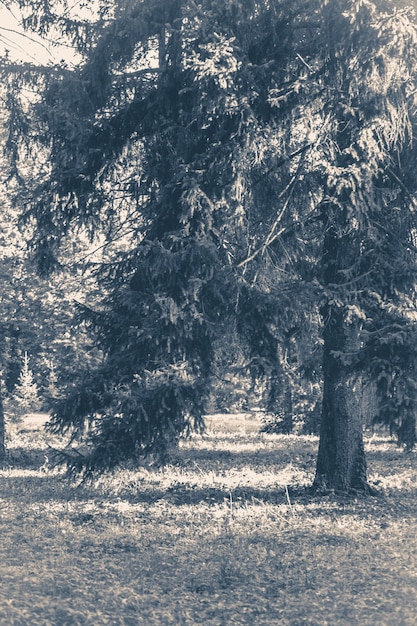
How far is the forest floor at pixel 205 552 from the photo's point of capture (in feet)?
22.4

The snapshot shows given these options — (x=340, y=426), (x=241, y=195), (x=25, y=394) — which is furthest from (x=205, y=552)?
(x=25, y=394)

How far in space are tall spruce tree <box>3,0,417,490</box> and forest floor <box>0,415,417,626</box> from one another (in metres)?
1.23

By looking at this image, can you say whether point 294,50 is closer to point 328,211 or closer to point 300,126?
point 300,126

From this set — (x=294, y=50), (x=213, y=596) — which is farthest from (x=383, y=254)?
(x=213, y=596)

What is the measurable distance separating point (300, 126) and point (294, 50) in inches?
45.1

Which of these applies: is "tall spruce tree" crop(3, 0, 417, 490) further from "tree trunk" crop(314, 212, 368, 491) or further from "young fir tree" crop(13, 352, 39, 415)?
"young fir tree" crop(13, 352, 39, 415)

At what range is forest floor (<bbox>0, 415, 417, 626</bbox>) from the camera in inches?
269

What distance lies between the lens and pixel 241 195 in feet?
37.9

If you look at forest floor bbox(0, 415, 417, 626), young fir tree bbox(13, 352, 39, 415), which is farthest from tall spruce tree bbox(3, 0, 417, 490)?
young fir tree bbox(13, 352, 39, 415)

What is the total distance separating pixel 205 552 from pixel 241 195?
5329 mm

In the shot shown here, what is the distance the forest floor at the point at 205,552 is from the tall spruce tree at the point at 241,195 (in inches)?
48.5

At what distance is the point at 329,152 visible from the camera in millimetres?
11711

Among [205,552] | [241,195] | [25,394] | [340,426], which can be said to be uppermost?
[241,195]

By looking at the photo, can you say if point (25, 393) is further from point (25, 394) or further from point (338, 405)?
point (338, 405)
